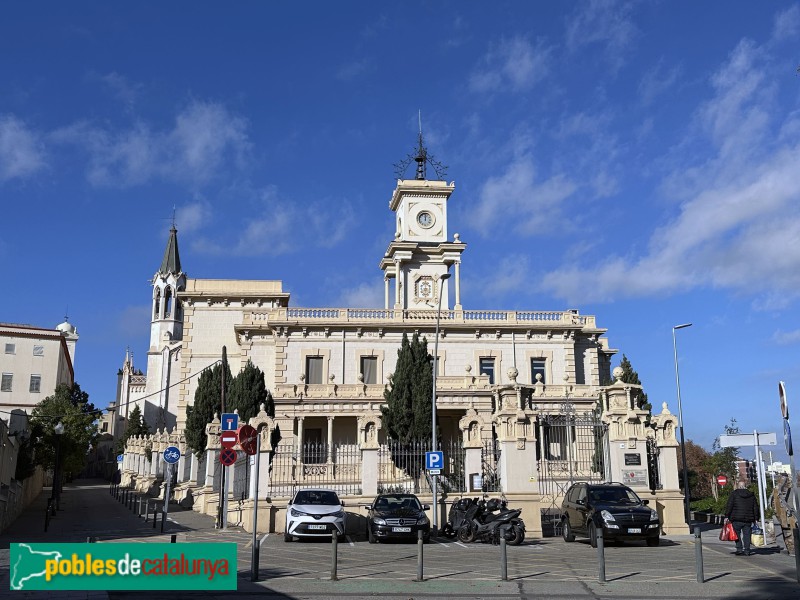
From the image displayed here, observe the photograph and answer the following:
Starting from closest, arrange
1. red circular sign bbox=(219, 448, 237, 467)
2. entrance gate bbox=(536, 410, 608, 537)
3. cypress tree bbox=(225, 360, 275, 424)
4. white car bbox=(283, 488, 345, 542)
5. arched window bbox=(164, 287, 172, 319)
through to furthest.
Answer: red circular sign bbox=(219, 448, 237, 467) < white car bbox=(283, 488, 345, 542) < entrance gate bbox=(536, 410, 608, 537) < cypress tree bbox=(225, 360, 275, 424) < arched window bbox=(164, 287, 172, 319)

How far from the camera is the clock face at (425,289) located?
2020 inches

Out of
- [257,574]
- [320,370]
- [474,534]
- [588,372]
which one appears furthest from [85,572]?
[588,372]

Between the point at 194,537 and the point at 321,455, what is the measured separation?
4.32 meters

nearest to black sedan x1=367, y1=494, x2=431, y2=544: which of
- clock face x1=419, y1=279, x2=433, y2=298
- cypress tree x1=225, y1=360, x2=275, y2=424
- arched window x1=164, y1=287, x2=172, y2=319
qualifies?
cypress tree x1=225, y1=360, x2=275, y2=424

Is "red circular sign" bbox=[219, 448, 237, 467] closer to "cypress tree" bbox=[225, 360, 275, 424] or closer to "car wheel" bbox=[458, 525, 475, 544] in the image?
"car wheel" bbox=[458, 525, 475, 544]

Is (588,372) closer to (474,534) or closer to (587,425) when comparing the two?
(587,425)

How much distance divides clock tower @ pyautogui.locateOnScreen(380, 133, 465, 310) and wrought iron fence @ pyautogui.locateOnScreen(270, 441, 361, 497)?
24788 millimetres

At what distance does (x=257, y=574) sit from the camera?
492 inches

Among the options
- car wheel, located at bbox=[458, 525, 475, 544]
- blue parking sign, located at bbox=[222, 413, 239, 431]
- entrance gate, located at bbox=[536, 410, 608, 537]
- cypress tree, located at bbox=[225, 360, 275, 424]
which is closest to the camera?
blue parking sign, located at bbox=[222, 413, 239, 431]

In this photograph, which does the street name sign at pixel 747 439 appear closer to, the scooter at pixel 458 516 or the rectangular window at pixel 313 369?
the scooter at pixel 458 516

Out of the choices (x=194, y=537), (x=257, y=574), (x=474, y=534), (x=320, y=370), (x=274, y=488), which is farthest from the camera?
(x=320, y=370)

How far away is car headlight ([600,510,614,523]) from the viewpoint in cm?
1795

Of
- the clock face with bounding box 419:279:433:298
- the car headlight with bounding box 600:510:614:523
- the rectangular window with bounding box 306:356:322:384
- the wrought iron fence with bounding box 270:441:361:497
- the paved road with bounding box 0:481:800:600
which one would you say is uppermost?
the clock face with bounding box 419:279:433:298

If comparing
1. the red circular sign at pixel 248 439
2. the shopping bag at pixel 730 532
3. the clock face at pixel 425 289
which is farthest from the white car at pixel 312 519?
the clock face at pixel 425 289
